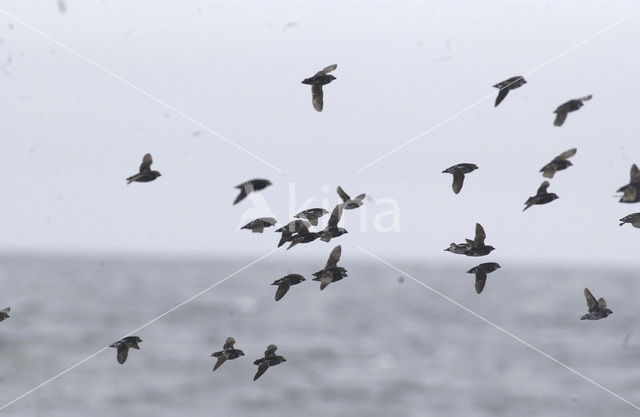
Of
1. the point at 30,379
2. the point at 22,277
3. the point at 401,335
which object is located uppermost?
the point at 22,277

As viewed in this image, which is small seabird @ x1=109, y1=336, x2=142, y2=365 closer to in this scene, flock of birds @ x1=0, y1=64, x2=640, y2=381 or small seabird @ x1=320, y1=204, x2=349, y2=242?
flock of birds @ x1=0, y1=64, x2=640, y2=381

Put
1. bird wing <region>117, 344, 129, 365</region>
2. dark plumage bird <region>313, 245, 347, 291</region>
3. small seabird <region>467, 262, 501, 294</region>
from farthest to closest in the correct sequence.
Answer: bird wing <region>117, 344, 129, 365</region> < small seabird <region>467, 262, 501, 294</region> < dark plumage bird <region>313, 245, 347, 291</region>

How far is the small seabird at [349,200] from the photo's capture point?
39.4ft

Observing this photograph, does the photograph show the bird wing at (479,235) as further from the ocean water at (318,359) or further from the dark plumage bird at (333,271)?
the ocean water at (318,359)

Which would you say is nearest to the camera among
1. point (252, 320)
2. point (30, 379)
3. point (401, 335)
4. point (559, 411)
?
point (559, 411)

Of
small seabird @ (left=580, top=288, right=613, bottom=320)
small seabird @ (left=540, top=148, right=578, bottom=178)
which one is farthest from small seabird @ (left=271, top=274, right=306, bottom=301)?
small seabird @ (left=580, top=288, right=613, bottom=320)

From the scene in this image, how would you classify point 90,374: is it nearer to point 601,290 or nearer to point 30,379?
point 30,379

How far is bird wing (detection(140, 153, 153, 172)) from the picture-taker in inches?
467

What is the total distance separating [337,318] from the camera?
273ft

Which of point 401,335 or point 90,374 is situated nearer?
point 90,374

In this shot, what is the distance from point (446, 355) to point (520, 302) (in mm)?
49078

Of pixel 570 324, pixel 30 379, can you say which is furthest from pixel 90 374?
pixel 570 324

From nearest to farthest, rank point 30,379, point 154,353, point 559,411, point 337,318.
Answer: point 559,411
point 30,379
point 154,353
point 337,318

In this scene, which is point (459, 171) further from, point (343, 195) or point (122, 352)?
point (122, 352)
